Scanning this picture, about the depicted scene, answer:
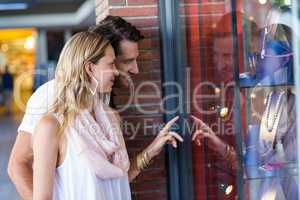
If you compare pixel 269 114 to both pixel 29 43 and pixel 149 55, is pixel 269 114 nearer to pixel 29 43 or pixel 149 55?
pixel 149 55

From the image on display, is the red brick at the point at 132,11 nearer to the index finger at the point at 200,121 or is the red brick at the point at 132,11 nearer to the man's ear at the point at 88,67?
the index finger at the point at 200,121

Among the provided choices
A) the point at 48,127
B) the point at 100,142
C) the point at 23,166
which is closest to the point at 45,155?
the point at 48,127

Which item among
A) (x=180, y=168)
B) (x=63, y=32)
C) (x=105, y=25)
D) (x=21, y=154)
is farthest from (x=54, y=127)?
(x=63, y=32)

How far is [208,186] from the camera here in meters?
2.87

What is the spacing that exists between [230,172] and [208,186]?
0.33 metres

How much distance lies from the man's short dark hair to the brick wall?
316 mm

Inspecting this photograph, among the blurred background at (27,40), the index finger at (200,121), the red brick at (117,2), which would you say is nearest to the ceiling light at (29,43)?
the blurred background at (27,40)

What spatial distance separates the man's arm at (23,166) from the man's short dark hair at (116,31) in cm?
54

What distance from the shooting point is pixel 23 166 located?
2.34 m

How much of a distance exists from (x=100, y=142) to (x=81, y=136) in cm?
11

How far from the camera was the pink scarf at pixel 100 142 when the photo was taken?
2.11 meters

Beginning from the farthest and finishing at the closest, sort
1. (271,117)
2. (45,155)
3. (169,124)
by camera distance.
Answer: (169,124)
(271,117)
(45,155)

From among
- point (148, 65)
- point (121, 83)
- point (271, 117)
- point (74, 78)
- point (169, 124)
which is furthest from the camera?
point (148, 65)

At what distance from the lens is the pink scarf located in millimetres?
2111
